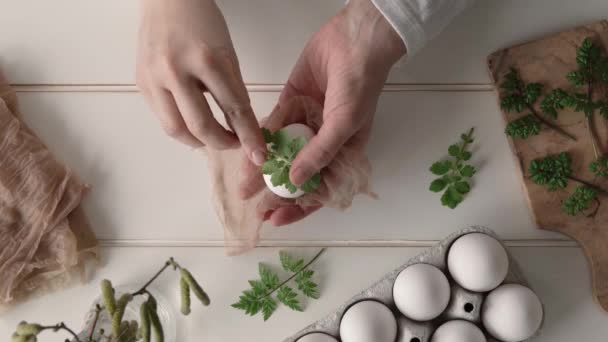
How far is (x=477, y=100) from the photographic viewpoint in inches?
34.9

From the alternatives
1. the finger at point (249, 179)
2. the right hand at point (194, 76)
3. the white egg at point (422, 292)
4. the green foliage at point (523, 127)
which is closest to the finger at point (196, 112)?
the right hand at point (194, 76)

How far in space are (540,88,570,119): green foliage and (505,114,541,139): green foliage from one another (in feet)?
0.07

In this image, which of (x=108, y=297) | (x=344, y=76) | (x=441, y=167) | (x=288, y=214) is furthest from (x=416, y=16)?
(x=108, y=297)

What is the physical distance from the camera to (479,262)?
759 mm

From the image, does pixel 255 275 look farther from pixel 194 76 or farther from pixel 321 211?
pixel 194 76

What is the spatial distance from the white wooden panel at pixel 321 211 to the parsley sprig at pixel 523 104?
0.03 m

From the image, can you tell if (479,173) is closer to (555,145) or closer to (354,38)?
(555,145)

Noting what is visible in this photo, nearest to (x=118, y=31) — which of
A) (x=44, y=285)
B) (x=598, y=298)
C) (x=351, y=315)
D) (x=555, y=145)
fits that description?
(x=44, y=285)

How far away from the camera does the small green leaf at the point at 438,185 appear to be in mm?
861

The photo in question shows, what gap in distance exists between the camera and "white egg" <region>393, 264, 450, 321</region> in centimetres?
77

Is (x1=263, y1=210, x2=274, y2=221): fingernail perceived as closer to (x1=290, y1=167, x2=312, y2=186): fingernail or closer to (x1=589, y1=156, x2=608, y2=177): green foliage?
(x1=290, y1=167, x2=312, y2=186): fingernail

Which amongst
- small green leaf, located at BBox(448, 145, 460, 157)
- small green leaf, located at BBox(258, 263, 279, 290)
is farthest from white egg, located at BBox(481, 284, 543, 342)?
small green leaf, located at BBox(258, 263, 279, 290)

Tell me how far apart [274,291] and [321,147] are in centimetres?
27

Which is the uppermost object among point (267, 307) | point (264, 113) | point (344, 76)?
point (344, 76)
